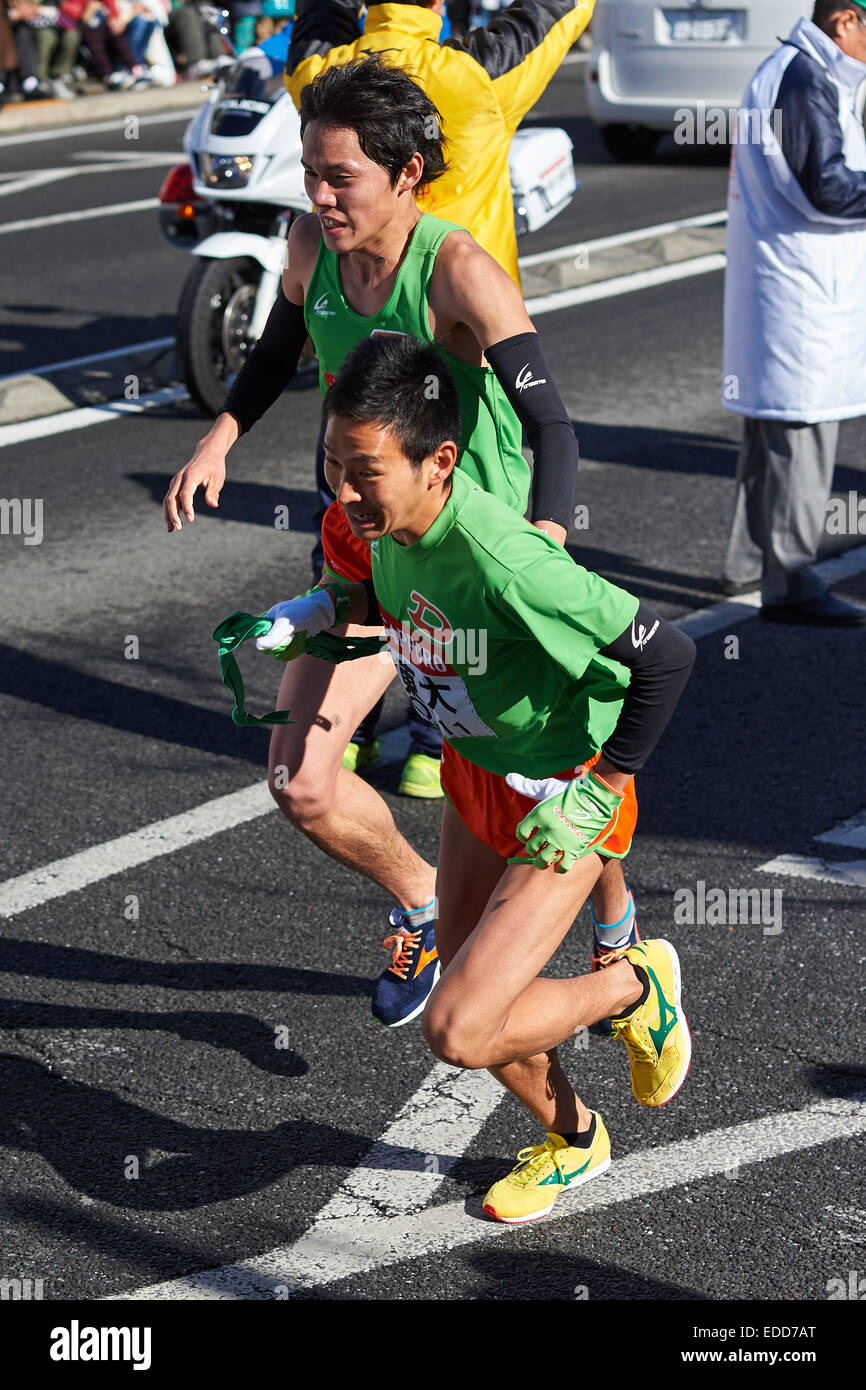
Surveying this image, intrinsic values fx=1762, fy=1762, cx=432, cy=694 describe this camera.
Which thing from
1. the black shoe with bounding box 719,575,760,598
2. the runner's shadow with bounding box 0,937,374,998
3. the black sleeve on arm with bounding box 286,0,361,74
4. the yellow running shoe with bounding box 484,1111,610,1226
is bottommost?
the black shoe with bounding box 719,575,760,598

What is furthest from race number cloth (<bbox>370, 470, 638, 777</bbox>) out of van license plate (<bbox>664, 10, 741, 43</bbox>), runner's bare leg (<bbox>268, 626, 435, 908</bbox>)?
van license plate (<bbox>664, 10, 741, 43</bbox>)

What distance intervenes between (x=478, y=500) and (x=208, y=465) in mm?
1021

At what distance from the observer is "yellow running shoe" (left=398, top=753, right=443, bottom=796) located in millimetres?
5332

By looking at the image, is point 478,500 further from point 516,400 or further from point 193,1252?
point 193,1252

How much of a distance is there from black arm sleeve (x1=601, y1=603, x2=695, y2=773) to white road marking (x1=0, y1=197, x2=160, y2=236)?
38.9ft

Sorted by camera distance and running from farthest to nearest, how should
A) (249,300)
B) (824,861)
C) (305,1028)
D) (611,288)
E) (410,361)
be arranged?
(611,288), (249,300), (824,861), (305,1028), (410,361)

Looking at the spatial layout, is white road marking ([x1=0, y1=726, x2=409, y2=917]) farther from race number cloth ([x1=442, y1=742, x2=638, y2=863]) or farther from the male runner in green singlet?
race number cloth ([x1=442, y1=742, x2=638, y2=863])

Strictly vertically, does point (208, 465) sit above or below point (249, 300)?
above

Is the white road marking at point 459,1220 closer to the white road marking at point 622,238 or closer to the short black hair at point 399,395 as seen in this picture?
the short black hair at point 399,395

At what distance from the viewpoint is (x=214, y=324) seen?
917 cm

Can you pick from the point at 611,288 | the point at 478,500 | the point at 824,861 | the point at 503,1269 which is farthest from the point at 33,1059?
the point at 611,288

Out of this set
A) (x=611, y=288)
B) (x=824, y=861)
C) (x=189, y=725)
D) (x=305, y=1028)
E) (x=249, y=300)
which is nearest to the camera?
(x=305, y=1028)

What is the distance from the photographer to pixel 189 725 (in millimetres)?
5797

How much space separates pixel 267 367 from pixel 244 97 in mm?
6000
